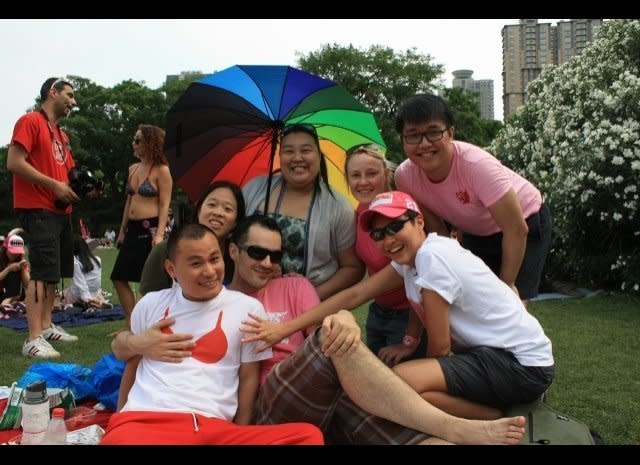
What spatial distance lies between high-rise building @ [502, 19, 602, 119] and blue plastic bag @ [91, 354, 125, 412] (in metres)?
11.2

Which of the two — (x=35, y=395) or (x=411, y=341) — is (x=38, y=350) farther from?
(x=411, y=341)

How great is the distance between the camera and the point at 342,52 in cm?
3753

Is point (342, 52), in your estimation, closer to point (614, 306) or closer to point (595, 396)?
point (614, 306)

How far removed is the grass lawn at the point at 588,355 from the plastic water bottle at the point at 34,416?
6.96ft

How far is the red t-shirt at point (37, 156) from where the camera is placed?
19.3 feet

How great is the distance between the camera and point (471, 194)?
3.78 meters

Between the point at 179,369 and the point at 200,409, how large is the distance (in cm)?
24

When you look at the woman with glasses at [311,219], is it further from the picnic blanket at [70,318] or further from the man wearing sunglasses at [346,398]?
the picnic blanket at [70,318]

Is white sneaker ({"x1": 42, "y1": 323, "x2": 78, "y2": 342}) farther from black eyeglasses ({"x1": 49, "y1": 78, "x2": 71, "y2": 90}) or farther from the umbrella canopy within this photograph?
the umbrella canopy

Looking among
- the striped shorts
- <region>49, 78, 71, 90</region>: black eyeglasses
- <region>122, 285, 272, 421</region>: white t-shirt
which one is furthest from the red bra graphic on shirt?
<region>49, 78, 71, 90</region>: black eyeglasses

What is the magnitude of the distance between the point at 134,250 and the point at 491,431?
188 inches

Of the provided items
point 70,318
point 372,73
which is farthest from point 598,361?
point 372,73

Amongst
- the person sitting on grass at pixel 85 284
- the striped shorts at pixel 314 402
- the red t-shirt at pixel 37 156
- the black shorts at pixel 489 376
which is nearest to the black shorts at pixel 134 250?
the red t-shirt at pixel 37 156

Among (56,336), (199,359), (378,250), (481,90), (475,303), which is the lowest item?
(56,336)
